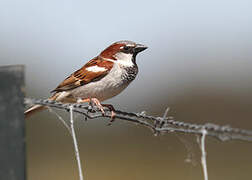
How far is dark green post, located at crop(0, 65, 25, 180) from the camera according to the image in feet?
7.10

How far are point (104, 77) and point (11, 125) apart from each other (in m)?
2.91

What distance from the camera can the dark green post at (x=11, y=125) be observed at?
7.10ft

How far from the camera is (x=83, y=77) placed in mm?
5164

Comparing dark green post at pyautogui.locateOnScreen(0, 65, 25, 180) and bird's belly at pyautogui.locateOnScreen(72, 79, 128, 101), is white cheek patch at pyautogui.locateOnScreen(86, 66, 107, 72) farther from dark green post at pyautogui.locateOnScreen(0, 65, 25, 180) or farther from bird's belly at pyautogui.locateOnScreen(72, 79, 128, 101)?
dark green post at pyautogui.locateOnScreen(0, 65, 25, 180)

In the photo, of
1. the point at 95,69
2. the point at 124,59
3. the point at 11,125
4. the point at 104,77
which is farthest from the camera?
the point at 124,59

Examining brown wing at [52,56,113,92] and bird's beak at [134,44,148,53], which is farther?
bird's beak at [134,44,148,53]

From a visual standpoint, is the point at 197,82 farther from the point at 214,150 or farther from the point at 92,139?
the point at 214,150

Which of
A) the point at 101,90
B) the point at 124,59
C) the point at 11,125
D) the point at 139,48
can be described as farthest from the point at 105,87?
the point at 11,125

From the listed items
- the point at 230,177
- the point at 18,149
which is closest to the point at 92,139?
the point at 230,177

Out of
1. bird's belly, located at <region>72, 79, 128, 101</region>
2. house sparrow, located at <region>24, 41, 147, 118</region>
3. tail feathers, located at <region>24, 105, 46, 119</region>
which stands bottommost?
tail feathers, located at <region>24, 105, 46, 119</region>

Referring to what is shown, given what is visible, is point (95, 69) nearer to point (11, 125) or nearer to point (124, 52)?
point (124, 52)

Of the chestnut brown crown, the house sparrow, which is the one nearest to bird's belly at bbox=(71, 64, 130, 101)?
the house sparrow

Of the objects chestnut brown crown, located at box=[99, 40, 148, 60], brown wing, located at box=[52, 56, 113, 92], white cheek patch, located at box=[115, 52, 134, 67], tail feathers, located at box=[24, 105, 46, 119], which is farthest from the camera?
chestnut brown crown, located at box=[99, 40, 148, 60]

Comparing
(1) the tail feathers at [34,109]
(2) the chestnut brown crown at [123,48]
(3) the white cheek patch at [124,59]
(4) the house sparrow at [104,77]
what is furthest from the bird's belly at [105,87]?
(1) the tail feathers at [34,109]
